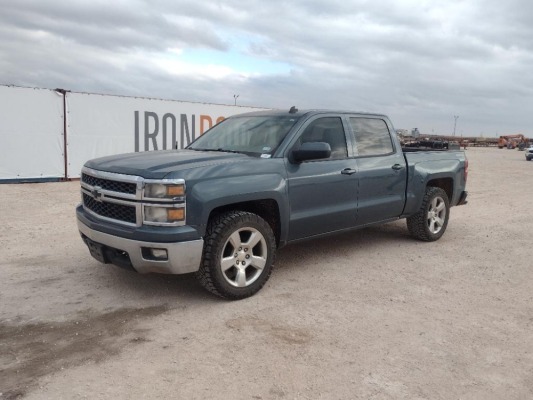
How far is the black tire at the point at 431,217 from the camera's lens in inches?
265

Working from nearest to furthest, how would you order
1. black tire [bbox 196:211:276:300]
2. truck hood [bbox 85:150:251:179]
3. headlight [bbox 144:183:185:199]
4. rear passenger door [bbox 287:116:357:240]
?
headlight [bbox 144:183:185:199] → truck hood [bbox 85:150:251:179] → black tire [bbox 196:211:276:300] → rear passenger door [bbox 287:116:357:240]

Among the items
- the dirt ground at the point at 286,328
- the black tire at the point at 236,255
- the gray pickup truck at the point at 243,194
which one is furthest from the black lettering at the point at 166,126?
the black tire at the point at 236,255

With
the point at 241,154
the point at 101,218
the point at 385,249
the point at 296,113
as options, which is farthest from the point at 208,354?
the point at 385,249

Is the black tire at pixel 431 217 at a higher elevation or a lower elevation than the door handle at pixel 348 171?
lower

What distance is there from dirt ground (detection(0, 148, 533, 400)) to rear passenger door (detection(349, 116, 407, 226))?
0.60 metres

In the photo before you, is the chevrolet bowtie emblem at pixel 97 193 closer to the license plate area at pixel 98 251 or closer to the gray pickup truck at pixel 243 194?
the gray pickup truck at pixel 243 194

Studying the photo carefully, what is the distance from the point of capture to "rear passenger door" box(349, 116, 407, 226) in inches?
225

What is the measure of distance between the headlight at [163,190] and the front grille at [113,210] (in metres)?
0.23

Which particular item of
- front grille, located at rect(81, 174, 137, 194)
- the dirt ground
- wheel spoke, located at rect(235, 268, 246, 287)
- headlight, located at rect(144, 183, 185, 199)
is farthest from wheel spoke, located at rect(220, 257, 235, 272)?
front grille, located at rect(81, 174, 137, 194)

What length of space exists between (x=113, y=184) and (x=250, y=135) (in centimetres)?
165

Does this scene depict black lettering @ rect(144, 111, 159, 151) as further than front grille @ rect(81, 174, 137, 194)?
Yes

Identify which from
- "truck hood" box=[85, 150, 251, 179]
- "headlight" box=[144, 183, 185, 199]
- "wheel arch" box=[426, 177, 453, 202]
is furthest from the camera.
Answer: "wheel arch" box=[426, 177, 453, 202]

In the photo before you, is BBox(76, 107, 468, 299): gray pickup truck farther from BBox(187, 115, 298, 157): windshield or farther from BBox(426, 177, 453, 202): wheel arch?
BBox(426, 177, 453, 202): wheel arch

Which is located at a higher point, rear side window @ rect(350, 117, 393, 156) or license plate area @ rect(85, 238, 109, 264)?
rear side window @ rect(350, 117, 393, 156)
